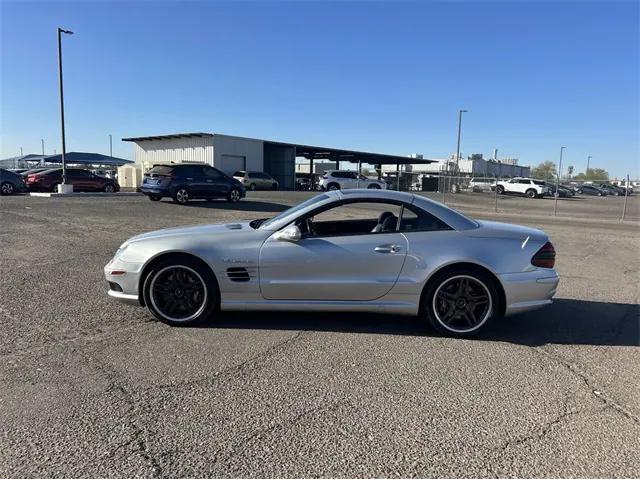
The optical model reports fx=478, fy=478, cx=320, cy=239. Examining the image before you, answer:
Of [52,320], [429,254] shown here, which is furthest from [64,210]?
[429,254]

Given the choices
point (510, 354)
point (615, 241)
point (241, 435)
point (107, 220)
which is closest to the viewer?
point (241, 435)

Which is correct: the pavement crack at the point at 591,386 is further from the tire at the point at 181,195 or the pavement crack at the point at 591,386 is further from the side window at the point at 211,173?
the side window at the point at 211,173

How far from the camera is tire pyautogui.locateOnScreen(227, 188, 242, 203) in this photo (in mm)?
20500

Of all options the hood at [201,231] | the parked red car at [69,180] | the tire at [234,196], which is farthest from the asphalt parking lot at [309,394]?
the parked red car at [69,180]

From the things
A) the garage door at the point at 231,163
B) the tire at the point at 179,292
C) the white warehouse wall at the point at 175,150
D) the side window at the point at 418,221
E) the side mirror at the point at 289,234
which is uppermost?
the white warehouse wall at the point at 175,150

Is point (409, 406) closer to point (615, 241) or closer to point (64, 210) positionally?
point (615, 241)

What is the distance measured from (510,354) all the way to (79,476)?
Answer: 3.50m

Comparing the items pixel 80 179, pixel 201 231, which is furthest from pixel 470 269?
pixel 80 179

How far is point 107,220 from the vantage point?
542 inches

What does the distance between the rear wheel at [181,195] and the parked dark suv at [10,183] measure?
1111cm

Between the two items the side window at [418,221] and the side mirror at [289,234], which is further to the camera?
the side window at [418,221]

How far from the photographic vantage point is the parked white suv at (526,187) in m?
44.1

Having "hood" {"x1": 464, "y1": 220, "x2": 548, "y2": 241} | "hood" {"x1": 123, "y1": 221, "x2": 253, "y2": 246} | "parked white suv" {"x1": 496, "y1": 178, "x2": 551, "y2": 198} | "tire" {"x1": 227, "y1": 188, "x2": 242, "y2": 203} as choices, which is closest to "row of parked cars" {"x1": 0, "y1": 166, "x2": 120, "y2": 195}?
"tire" {"x1": 227, "y1": 188, "x2": 242, "y2": 203}

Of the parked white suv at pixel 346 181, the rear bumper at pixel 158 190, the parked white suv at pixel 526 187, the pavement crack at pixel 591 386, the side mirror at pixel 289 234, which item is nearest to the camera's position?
the pavement crack at pixel 591 386
